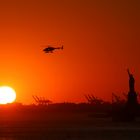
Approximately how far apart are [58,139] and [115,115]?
181 ft

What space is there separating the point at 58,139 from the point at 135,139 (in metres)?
8.93

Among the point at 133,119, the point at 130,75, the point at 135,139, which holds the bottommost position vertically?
the point at 135,139

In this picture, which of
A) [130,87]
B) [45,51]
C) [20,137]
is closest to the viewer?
[20,137]

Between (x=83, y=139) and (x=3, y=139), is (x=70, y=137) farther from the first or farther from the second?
(x=3, y=139)

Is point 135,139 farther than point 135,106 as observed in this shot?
No

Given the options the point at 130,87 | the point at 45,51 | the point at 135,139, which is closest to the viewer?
the point at 135,139

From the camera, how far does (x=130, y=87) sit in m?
133

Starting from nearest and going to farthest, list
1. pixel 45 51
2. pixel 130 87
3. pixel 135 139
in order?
pixel 135 139 < pixel 45 51 < pixel 130 87

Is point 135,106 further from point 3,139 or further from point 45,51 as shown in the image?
point 3,139

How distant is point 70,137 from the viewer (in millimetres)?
85062

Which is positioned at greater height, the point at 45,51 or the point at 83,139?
the point at 45,51

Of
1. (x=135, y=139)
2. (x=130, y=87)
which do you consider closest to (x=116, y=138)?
(x=135, y=139)

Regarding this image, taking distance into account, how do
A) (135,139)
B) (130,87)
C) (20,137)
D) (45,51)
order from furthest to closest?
(130,87)
(45,51)
(20,137)
(135,139)

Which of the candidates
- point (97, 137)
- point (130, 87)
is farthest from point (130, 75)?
point (97, 137)
